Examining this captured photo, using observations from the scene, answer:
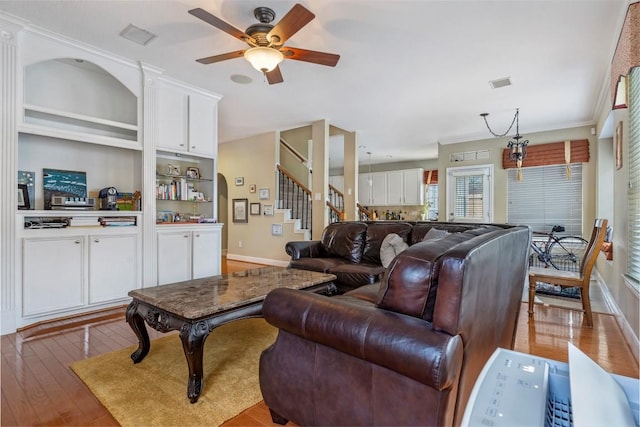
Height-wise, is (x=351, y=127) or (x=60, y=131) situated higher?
(x=351, y=127)

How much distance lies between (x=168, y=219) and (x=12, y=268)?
5.55ft

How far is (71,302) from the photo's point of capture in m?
3.19

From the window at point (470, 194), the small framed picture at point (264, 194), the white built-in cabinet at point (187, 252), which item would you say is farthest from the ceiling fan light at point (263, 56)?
the window at point (470, 194)

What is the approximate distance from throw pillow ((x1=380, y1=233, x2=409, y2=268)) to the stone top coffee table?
1.21 metres

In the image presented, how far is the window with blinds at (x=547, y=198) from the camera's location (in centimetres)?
588

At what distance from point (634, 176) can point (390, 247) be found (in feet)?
7.17

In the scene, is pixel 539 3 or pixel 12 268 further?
pixel 12 268

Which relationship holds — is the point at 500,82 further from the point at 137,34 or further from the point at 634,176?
the point at 137,34

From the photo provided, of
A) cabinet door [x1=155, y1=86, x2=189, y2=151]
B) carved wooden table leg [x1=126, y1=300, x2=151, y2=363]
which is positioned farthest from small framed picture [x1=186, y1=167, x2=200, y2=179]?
carved wooden table leg [x1=126, y1=300, x2=151, y2=363]

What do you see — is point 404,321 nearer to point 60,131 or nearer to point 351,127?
point 60,131

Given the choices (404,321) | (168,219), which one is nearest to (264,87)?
(168,219)

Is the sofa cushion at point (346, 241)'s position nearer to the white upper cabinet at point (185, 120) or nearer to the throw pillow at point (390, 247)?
the throw pillow at point (390, 247)

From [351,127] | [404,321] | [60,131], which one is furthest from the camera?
[351,127]

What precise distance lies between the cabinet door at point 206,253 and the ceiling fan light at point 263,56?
2.43 m
